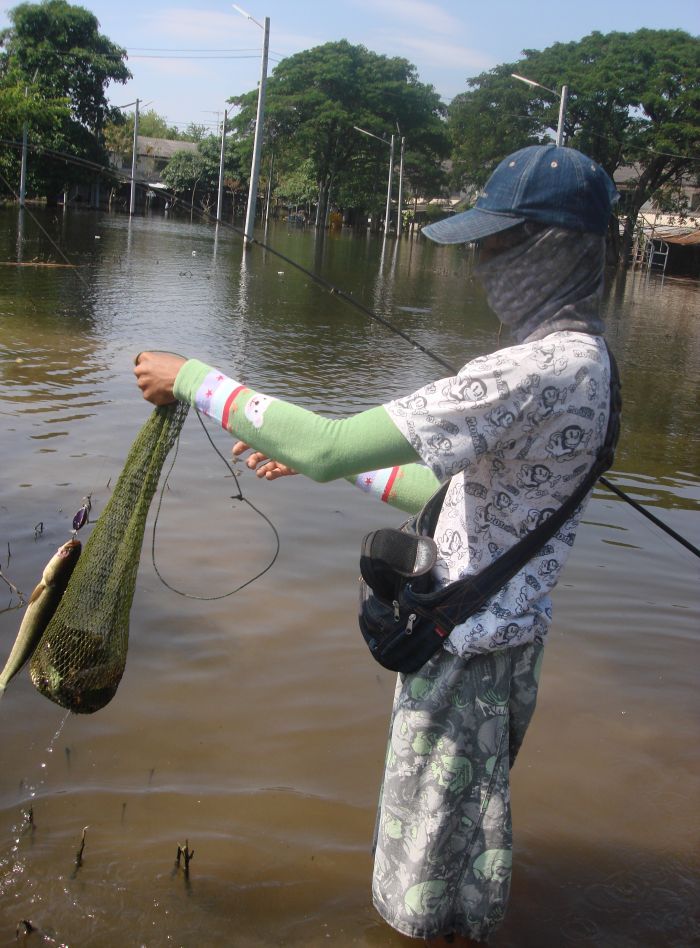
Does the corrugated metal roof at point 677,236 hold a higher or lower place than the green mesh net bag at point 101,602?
higher

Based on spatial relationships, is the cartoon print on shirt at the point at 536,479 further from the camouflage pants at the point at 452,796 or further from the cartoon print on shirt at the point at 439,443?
the camouflage pants at the point at 452,796

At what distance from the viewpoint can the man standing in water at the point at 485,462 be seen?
1.80 metres

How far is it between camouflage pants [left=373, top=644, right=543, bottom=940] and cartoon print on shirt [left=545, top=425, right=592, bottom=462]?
470mm

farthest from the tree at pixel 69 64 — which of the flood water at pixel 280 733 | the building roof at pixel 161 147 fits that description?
the flood water at pixel 280 733

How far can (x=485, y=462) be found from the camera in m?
1.91

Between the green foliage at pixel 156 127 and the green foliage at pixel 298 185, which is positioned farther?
the green foliage at pixel 156 127

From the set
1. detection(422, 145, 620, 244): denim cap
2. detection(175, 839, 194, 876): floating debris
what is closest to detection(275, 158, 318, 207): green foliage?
detection(175, 839, 194, 876): floating debris

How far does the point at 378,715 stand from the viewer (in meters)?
3.83

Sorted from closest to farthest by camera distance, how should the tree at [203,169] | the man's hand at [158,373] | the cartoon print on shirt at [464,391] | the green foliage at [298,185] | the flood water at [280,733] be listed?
the cartoon print on shirt at [464,391], the man's hand at [158,373], the flood water at [280,733], the tree at [203,169], the green foliage at [298,185]

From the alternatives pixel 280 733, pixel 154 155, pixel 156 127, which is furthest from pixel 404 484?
pixel 156 127

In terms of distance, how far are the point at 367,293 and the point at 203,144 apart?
193ft

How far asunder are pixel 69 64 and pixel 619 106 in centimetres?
3159

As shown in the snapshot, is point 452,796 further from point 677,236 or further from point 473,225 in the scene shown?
point 677,236

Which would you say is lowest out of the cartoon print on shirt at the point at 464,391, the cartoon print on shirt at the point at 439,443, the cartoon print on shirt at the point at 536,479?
the cartoon print on shirt at the point at 536,479
